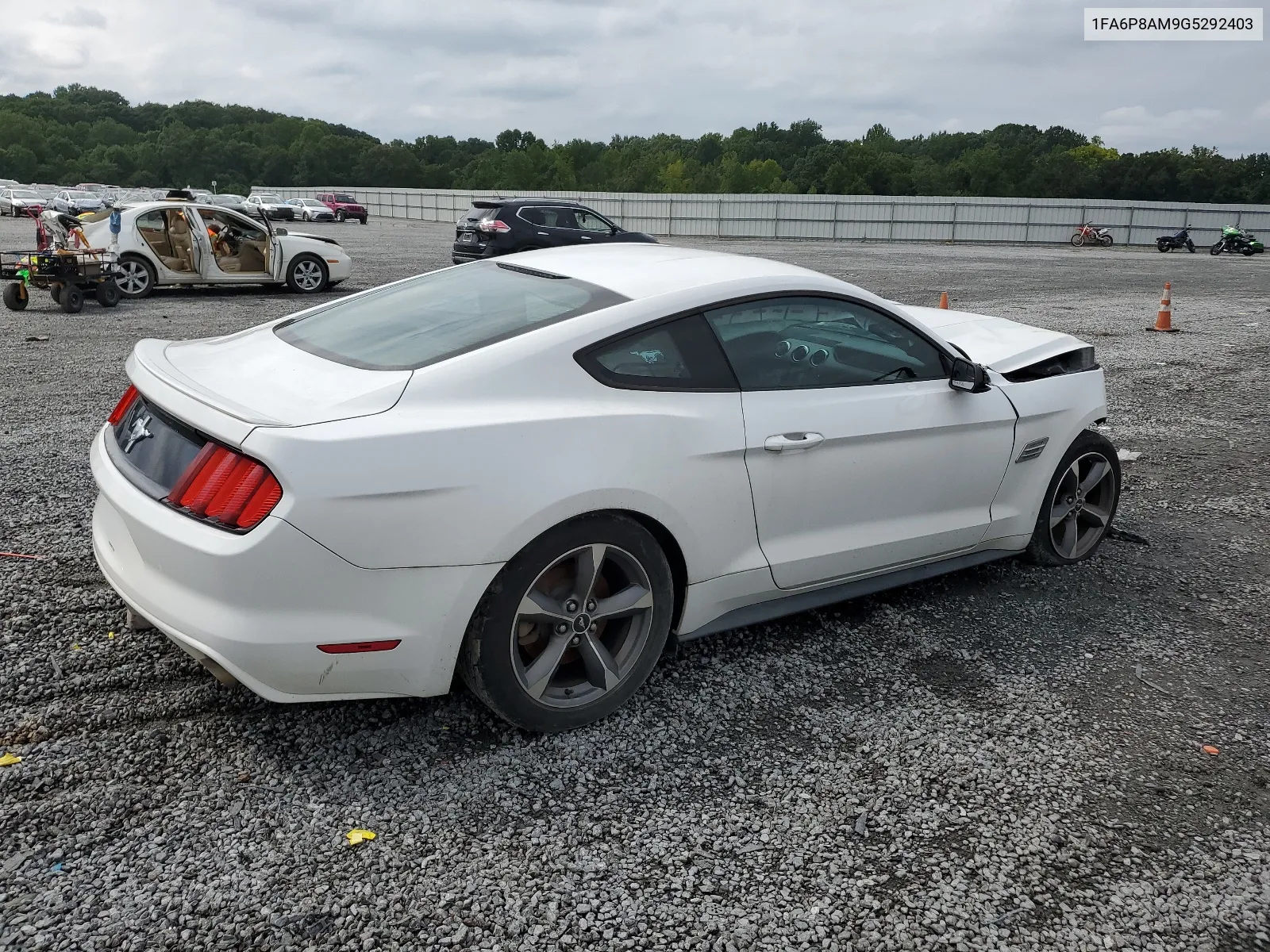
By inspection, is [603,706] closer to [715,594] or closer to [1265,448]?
[715,594]

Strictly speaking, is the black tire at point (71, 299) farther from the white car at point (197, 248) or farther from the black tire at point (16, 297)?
the white car at point (197, 248)

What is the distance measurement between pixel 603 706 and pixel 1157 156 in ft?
288

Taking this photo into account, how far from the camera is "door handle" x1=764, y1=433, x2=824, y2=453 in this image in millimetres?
3648

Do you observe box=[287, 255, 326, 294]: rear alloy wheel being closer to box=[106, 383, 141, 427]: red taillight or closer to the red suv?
box=[106, 383, 141, 427]: red taillight

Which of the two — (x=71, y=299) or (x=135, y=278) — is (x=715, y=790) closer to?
(x=71, y=299)

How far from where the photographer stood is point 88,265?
13.8 metres

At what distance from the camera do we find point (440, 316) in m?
3.79

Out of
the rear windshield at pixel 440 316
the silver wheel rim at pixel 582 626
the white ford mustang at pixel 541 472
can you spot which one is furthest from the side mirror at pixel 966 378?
the silver wheel rim at pixel 582 626

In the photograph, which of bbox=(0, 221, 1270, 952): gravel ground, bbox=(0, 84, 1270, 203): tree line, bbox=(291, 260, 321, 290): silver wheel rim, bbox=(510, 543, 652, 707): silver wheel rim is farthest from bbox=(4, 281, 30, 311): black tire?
bbox=(0, 84, 1270, 203): tree line

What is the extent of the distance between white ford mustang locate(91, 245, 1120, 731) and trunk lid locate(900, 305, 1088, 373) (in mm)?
199

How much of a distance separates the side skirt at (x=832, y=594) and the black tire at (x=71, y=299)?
41.4ft

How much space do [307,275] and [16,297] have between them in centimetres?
415

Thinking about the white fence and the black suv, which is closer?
the black suv

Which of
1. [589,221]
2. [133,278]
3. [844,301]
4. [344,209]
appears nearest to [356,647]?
[844,301]
